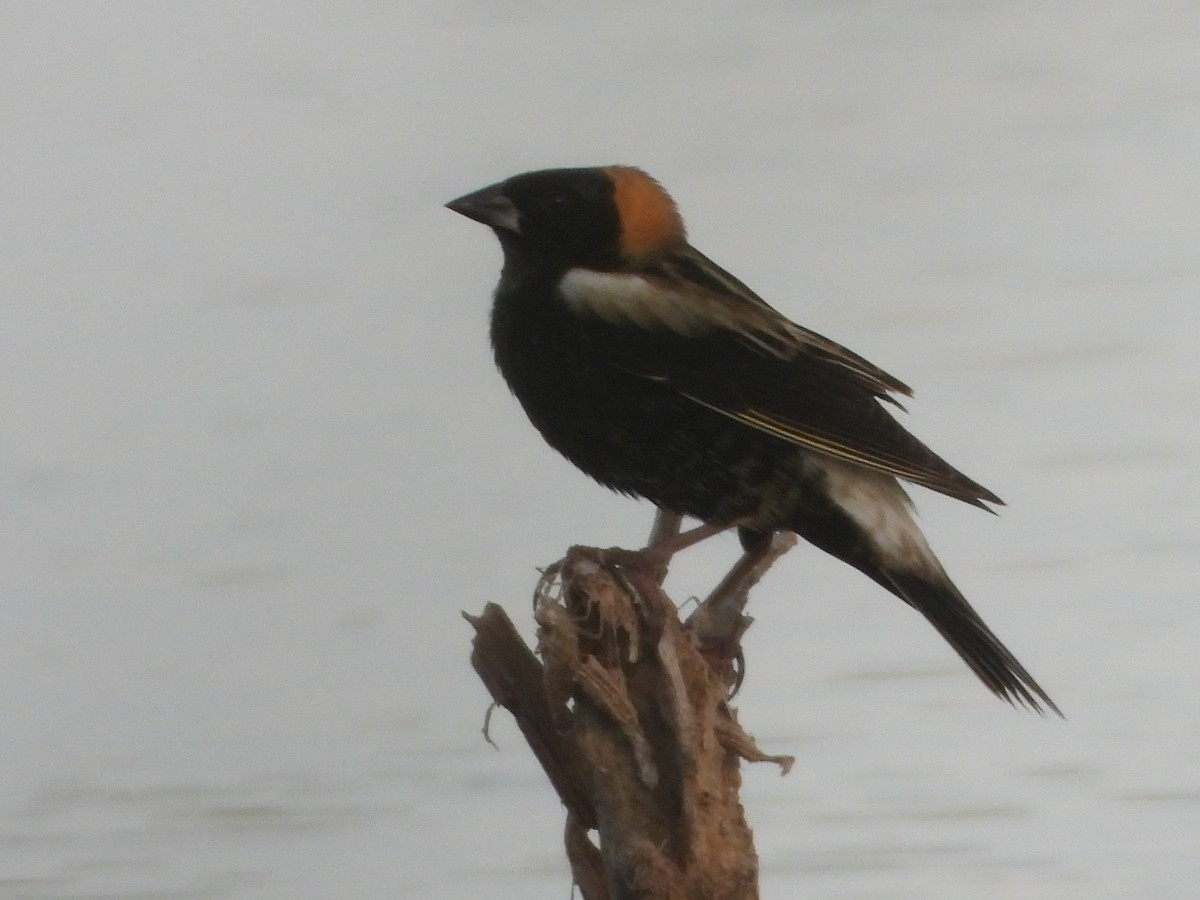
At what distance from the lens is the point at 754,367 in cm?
171

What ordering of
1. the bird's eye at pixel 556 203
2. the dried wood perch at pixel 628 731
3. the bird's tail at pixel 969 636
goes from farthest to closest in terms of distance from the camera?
the bird's eye at pixel 556 203 < the bird's tail at pixel 969 636 < the dried wood perch at pixel 628 731

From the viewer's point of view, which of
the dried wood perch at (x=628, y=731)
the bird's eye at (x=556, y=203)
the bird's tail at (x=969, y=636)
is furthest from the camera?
the bird's eye at (x=556, y=203)

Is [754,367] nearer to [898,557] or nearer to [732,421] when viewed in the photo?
[732,421]

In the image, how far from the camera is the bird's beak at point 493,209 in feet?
5.78

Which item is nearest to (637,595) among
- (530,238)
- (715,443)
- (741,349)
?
(715,443)

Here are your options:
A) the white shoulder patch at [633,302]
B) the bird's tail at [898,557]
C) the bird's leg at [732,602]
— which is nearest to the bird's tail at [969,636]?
the bird's tail at [898,557]

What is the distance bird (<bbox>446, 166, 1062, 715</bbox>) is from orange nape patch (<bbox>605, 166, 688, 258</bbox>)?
0.08 metres

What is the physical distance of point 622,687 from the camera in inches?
59.2

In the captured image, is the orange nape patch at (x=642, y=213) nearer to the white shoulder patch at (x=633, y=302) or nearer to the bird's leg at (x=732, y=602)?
the white shoulder patch at (x=633, y=302)

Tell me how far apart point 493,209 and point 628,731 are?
65 cm

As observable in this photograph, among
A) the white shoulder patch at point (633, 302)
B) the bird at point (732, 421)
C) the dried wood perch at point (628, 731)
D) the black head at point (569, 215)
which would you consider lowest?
the dried wood perch at point (628, 731)

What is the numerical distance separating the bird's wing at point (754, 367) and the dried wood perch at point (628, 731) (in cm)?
23

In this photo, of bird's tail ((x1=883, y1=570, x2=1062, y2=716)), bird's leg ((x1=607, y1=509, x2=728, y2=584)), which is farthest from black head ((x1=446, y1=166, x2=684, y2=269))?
bird's tail ((x1=883, y1=570, x2=1062, y2=716))

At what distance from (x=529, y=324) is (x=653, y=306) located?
14cm
